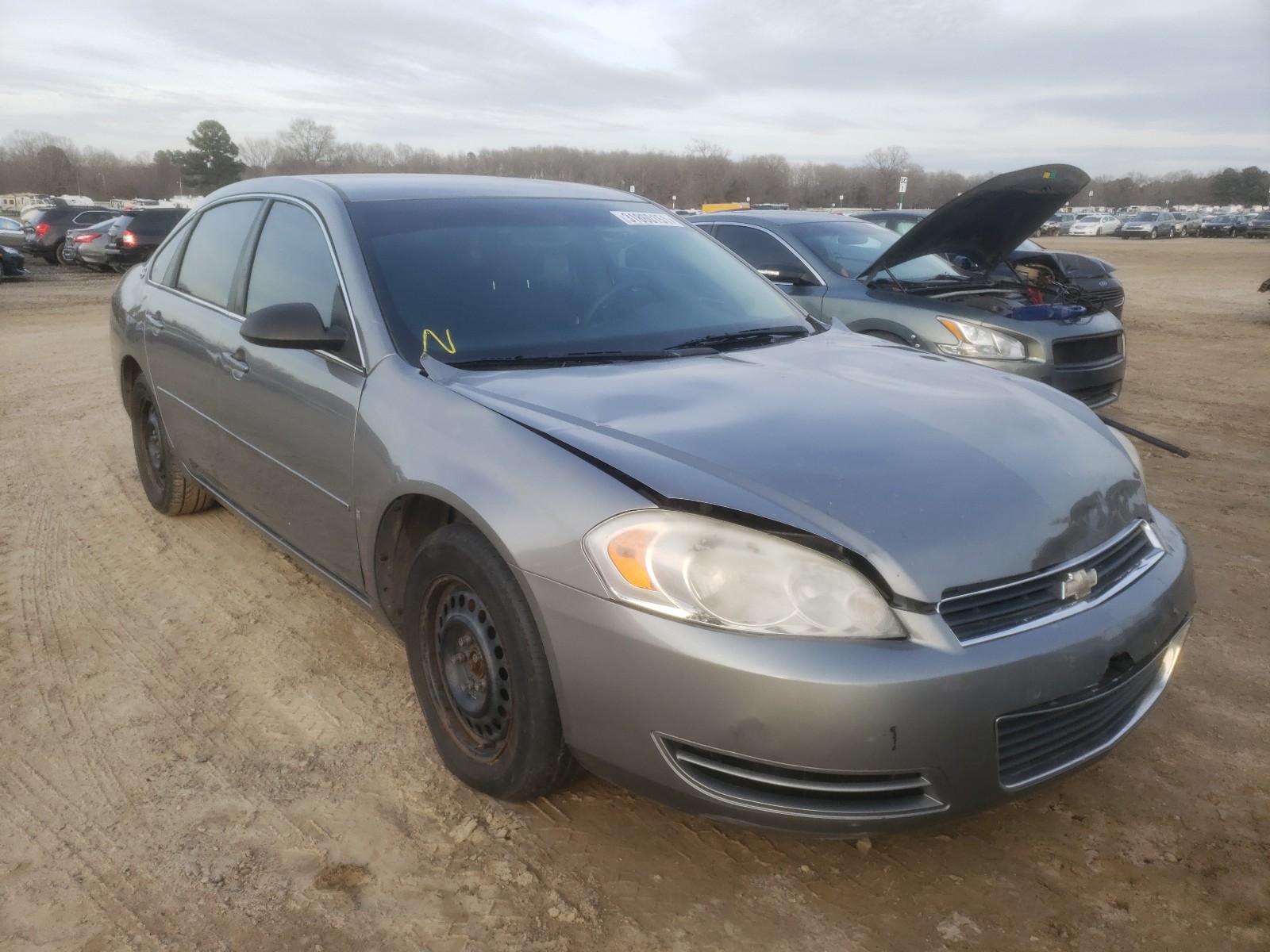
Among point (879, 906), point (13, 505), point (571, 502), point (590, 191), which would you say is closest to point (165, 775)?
point (571, 502)

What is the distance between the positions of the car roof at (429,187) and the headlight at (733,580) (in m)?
1.86

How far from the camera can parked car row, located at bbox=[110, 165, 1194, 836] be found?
1906 millimetres

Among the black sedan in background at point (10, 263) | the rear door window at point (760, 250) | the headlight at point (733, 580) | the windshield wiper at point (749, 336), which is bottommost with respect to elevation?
the black sedan in background at point (10, 263)

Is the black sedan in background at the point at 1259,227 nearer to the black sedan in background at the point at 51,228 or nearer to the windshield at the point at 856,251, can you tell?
the black sedan in background at the point at 51,228

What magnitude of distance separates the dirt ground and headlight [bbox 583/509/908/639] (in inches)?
26.2

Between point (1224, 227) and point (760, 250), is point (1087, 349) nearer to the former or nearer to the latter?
point (760, 250)

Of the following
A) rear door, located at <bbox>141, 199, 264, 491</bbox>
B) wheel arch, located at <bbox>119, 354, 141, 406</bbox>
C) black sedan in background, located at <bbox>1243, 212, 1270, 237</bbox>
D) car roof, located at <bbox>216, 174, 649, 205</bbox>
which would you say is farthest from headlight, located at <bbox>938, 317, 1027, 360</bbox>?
black sedan in background, located at <bbox>1243, 212, 1270, 237</bbox>

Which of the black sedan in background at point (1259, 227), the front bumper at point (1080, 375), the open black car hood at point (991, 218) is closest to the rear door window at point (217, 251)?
the open black car hood at point (991, 218)

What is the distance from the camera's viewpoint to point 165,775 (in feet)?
8.84

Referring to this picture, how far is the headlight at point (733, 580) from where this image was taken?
6.23 ft

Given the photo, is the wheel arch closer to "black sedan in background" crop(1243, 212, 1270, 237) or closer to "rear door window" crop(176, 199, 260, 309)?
"rear door window" crop(176, 199, 260, 309)

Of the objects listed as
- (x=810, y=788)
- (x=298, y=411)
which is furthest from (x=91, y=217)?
(x=810, y=788)

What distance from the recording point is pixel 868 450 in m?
2.21

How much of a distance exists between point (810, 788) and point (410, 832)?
110cm
